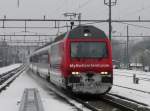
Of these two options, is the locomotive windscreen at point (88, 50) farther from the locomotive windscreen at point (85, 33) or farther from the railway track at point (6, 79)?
the railway track at point (6, 79)

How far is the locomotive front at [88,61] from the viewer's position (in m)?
18.4

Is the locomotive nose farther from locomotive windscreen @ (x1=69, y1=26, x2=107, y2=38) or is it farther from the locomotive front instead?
locomotive windscreen @ (x1=69, y1=26, x2=107, y2=38)

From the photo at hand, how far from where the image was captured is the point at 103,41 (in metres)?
19.4

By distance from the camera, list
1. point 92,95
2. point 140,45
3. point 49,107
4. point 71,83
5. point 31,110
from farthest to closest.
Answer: point 140,45
point 92,95
point 71,83
point 49,107
point 31,110

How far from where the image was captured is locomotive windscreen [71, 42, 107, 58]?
1914cm

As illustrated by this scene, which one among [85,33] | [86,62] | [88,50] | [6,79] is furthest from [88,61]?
[6,79]

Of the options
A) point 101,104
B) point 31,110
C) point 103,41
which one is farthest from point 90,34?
point 31,110

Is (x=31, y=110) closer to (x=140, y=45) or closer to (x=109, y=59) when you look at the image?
(x=109, y=59)

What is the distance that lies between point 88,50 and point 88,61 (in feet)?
1.93

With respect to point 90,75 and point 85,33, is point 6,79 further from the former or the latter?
point 90,75

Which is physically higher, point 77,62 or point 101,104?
point 77,62

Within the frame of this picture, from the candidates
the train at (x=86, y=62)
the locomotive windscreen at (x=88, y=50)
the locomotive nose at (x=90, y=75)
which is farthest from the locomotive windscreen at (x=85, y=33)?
the locomotive nose at (x=90, y=75)

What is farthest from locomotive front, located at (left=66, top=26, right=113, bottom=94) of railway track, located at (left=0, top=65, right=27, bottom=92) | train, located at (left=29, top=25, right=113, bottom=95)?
railway track, located at (left=0, top=65, right=27, bottom=92)

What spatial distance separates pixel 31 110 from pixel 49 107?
2707mm
